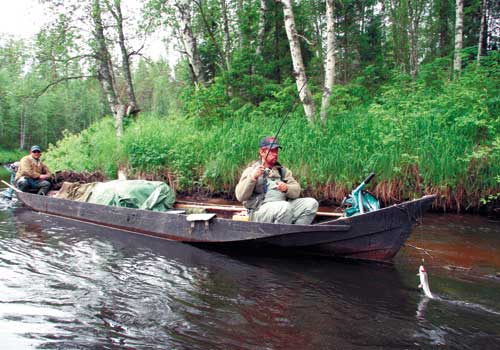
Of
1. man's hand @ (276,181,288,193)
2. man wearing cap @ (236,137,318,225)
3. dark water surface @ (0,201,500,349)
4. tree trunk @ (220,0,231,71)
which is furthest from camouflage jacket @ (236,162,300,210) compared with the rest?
tree trunk @ (220,0,231,71)

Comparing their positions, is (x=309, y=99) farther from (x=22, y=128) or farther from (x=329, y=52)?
(x=22, y=128)

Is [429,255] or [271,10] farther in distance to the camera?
[271,10]

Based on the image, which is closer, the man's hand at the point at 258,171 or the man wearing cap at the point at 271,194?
the man's hand at the point at 258,171

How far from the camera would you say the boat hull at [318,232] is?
4477 mm

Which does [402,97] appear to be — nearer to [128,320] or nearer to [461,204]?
[461,204]

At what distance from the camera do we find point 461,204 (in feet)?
24.1

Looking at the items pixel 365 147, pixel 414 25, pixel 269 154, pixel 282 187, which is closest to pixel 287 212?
pixel 282 187

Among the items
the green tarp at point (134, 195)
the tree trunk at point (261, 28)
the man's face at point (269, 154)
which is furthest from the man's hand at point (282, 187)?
the tree trunk at point (261, 28)

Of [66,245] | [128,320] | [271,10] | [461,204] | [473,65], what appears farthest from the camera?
[271,10]

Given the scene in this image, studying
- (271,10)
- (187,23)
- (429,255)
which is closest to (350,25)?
(271,10)

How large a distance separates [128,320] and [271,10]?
13088 mm

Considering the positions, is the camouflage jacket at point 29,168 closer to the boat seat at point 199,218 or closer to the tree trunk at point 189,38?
the boat seat at point 199,218

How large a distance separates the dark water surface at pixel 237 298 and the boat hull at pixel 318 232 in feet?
0.62

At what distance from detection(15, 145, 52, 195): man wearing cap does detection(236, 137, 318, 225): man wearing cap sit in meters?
6.19
